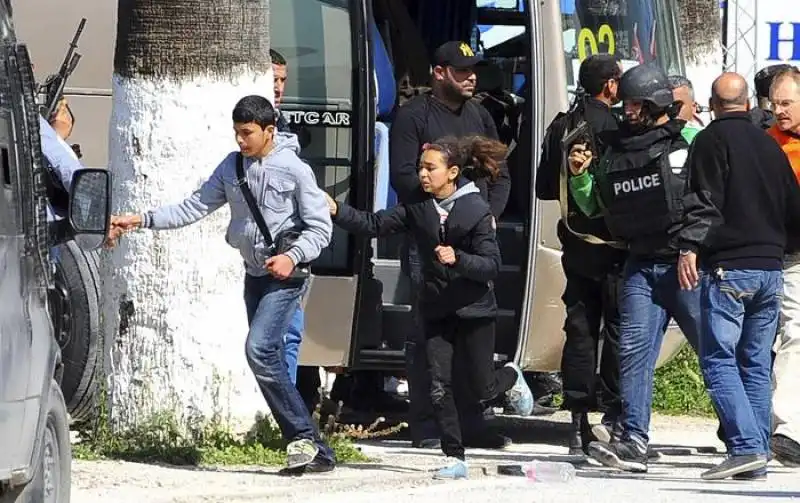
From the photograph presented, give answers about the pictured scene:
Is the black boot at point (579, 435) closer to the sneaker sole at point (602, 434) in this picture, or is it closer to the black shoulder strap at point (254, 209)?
the sneaker sole at point (602, 434)

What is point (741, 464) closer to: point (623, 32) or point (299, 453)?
point (299, 453)

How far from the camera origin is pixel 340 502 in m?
7.71

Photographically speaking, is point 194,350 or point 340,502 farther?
point 194,350

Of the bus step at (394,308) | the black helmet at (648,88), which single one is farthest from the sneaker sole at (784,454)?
the bus step at (394,308)

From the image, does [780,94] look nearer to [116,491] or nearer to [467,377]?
[467,377]

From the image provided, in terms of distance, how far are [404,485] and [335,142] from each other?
2315 millimetres

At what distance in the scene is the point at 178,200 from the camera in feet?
28.6

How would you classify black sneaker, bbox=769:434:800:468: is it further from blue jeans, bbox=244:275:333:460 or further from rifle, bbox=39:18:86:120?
rifle, bbox=39:18:86:120

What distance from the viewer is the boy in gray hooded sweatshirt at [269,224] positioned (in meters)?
8.19

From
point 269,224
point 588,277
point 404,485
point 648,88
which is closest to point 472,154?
point 588,277

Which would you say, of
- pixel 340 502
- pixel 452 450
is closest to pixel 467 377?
pixel 452 450

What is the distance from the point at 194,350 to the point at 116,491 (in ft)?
3.44

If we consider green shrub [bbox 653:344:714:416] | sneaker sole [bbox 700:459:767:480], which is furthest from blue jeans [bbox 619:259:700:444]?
green shrub [bbox 653:344:714:416]

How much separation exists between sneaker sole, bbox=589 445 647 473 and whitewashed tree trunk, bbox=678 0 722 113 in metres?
3.50
